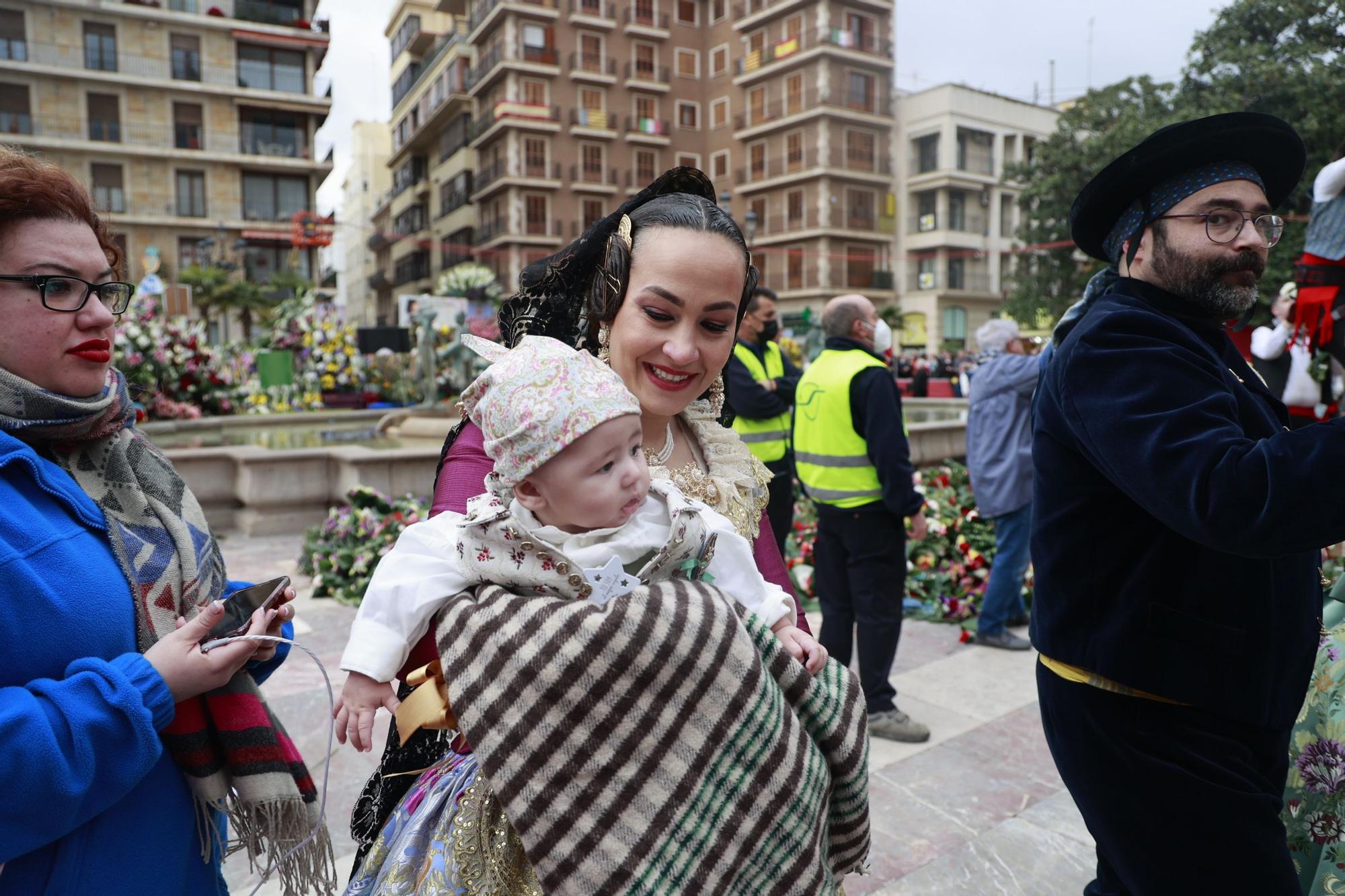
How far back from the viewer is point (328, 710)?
4.23 m

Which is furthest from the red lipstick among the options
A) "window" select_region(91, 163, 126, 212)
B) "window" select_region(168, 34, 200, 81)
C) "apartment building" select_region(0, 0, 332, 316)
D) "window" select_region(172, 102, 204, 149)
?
"window" select_region(168, 34, 200, 81)

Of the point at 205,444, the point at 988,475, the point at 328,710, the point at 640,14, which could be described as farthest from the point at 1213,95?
the point at 640,14

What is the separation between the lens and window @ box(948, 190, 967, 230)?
1646 inches

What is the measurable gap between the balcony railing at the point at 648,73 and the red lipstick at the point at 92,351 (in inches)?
1799

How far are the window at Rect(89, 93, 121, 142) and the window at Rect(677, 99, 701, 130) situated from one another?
82.3ft

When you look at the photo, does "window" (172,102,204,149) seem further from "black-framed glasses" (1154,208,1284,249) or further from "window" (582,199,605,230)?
"black-framed glasses" (1154,208,1284,249)

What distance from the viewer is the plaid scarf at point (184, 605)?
151 centimetres

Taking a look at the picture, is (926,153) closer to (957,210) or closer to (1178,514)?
(957,210)

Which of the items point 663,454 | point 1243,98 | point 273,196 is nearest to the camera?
point 663,454

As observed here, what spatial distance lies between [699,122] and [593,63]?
6.14m

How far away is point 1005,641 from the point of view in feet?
17.1

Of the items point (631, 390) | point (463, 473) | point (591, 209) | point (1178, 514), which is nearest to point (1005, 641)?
point (1178, 514)

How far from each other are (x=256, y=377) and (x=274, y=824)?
15.6 meters

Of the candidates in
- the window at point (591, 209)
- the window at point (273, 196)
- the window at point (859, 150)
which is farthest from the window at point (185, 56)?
the window at point (859, 150)
